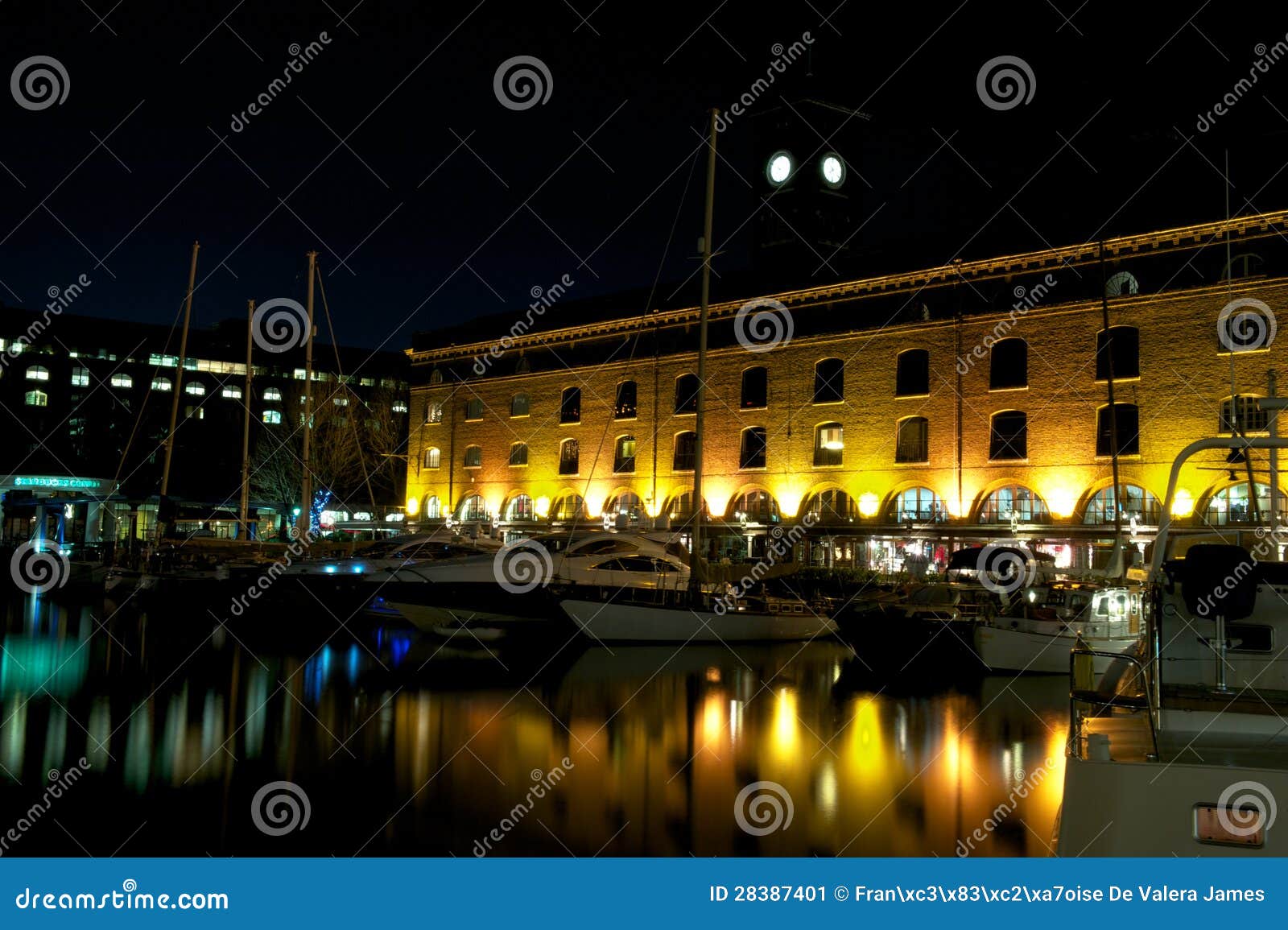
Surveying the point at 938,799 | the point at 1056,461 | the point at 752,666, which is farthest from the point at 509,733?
the point at 1056,461

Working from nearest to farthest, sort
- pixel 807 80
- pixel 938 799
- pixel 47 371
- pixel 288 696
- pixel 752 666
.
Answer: pixel 938 799, pixel 288 696, pixel 752 666, pixel 807 80, pixel 47 371

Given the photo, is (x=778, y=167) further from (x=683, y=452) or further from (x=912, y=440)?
(x=912, y=440)

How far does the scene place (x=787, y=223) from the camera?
46.9 m

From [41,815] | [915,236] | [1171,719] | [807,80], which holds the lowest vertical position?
[41,815]

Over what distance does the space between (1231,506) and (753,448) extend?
17.2 meters

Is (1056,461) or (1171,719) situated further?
(1056,461)

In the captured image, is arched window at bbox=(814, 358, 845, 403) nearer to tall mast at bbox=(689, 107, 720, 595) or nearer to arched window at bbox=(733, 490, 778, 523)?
arched window at bbox=(733, 490, 778, 523)

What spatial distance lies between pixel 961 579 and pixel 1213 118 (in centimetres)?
1758

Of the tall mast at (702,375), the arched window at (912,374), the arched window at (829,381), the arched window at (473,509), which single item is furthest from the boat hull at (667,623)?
the arched window at (473,509)

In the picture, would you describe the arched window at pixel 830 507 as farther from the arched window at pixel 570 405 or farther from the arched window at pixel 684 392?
the arched window at pixel 570 405

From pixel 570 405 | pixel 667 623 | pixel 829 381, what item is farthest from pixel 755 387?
pixel 667 623

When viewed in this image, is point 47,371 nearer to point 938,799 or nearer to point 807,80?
point 807,80

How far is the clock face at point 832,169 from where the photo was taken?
46875 millimetres

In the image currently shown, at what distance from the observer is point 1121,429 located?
3459 cm
